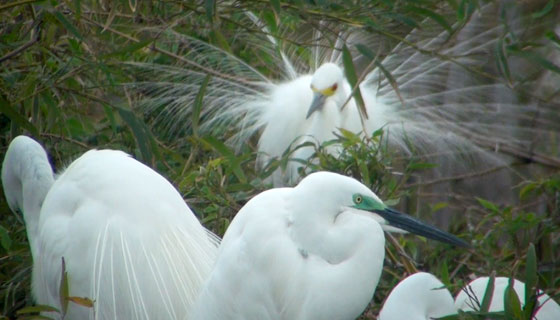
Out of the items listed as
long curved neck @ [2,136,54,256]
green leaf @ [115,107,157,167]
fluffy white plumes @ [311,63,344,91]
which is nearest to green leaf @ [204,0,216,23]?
green leaf @ [115,107,157,167]

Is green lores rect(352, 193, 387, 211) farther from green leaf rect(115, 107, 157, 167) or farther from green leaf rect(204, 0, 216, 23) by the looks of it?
green leaf rect(115, 107, 157, 167)

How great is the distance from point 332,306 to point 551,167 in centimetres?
209

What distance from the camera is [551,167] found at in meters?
3.78

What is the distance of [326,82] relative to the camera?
416cm

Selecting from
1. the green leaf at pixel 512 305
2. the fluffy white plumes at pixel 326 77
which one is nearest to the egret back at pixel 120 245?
A: the green leaf at pixel 512 305

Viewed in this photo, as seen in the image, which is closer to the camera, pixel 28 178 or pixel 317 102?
pixel 28 178

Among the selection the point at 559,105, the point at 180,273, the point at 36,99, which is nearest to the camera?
the point at 180,273

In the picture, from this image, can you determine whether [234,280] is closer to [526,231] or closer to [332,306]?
[332,306]

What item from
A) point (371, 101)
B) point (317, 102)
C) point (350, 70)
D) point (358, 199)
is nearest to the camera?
point (358, 199)

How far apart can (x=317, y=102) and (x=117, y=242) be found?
2041 millimetres

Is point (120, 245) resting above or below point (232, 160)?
below

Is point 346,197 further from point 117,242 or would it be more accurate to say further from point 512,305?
point 117,242

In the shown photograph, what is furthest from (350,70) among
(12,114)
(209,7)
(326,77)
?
(326,77)

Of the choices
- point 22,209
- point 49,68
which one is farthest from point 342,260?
point 49,68
